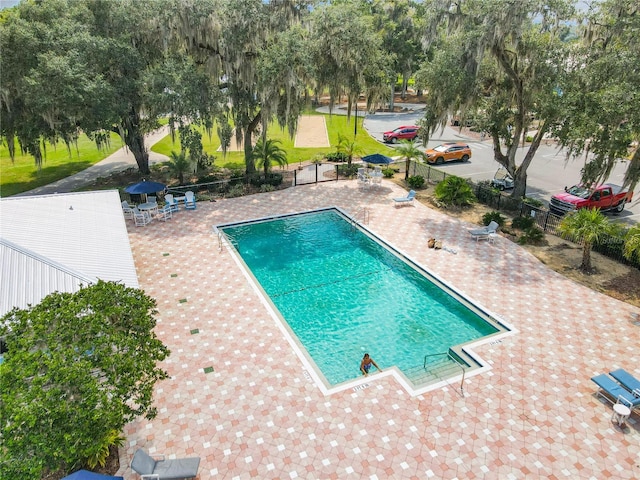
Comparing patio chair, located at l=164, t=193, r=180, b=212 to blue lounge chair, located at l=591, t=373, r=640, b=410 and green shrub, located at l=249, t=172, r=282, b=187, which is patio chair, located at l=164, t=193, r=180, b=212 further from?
blue lounge chair, located at l=591, t=373, r=640, b=410

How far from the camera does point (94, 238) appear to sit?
46.1 feet

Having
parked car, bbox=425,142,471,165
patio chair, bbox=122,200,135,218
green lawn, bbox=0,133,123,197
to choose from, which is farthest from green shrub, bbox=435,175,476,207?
green lawn, bbox=0,133,123,197

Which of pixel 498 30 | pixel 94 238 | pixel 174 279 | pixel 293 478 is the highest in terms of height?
pixel 498 30

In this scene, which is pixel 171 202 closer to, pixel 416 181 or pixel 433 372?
pixel 416 181

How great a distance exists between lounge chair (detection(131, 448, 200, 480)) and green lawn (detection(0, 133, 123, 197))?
21837 mm

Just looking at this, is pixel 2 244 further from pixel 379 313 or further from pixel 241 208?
pixel 241 208

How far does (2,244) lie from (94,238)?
2878 mm

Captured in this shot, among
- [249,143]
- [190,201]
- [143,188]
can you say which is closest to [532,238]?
[249,143]

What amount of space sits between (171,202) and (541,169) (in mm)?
25056

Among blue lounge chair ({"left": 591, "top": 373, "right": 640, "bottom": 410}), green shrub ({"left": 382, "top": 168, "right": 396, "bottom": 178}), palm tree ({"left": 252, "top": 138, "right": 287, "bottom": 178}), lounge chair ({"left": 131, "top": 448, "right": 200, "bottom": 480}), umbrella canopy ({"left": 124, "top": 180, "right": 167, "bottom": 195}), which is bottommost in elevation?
lounge chair ({"left": 131, "top": 448, "right": 200, "bottom": 480})

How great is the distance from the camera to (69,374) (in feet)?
25.3

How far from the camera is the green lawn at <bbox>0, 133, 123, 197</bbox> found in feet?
91.4

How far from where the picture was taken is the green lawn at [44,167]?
1097 inches

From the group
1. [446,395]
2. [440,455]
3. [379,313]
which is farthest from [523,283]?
[440,455]
